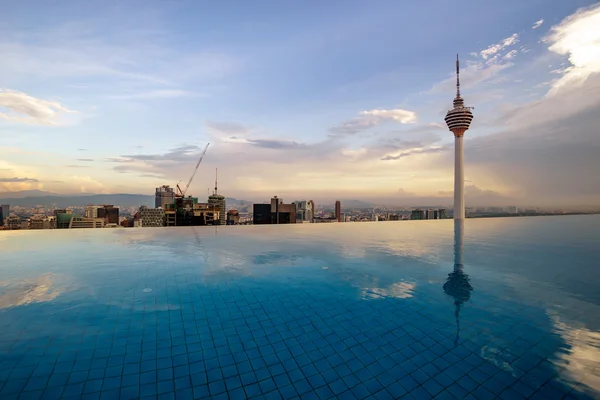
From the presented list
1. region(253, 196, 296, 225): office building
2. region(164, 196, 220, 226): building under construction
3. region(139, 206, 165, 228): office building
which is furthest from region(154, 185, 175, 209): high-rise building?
region(253, 196, 296, 225): office building

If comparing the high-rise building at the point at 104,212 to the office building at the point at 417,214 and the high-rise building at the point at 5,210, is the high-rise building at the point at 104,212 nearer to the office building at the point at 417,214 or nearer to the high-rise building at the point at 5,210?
the high-rise building at the point at 5,210

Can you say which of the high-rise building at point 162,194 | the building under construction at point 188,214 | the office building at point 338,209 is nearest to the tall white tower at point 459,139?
the office building at point 338,209

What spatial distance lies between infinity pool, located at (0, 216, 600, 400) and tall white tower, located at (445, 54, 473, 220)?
4625 cm

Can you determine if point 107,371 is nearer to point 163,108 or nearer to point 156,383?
point 156,383

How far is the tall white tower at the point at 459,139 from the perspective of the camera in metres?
49.9

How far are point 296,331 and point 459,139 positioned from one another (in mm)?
58197

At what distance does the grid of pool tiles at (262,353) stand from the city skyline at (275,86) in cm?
1473

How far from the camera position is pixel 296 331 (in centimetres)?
468

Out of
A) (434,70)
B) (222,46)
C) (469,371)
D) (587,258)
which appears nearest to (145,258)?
(469,371)

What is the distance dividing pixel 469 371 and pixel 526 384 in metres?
0.62

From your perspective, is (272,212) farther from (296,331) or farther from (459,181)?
(459,181)

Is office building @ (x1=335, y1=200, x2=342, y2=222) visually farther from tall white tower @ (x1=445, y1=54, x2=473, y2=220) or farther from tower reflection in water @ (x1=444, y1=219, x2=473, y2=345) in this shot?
tower reflection in water @ (x1=444, y1=219, x2=473, y2=345)

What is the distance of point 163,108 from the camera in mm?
19203

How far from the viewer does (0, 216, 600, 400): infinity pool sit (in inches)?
130
